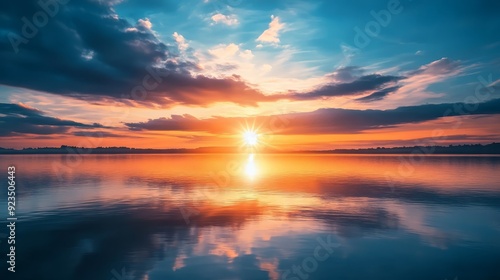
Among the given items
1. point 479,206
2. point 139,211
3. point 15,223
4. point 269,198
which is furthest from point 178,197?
point 479,206

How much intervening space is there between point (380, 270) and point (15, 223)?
25675 mm

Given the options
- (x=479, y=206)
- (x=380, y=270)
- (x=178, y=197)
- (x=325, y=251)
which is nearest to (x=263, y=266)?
(x=325, y=251)

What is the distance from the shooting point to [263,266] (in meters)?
15.2

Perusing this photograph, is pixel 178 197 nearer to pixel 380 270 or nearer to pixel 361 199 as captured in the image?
pixel 361 199

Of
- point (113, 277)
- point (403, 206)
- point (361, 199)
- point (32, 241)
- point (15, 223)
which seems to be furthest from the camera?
point (361, 199)

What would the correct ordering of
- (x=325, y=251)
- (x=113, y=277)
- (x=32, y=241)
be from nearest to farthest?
(x=113, y=277) → (x=325, y=251) → (x=32, y=241)

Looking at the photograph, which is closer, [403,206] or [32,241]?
[32,241]

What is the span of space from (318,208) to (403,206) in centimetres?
874

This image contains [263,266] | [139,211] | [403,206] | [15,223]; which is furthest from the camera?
[403,206]

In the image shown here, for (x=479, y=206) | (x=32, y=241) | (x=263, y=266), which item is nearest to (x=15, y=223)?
(x=32, y=241)

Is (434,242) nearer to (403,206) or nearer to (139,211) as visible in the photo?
(403,206)

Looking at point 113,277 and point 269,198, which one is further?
point 269,198

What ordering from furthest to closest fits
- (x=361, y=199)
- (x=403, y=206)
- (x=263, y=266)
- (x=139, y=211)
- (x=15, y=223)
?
(x=361, y=199)
(x=403, y=206)
(x=139, y=211)
(x=15, y=223)
(x=263, y=266)

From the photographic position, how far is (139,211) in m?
28.2
